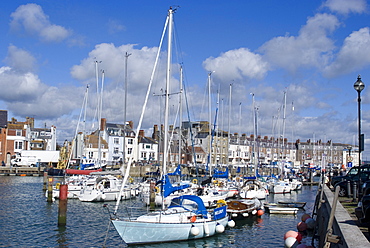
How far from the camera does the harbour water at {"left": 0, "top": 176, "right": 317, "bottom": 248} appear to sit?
23656mm

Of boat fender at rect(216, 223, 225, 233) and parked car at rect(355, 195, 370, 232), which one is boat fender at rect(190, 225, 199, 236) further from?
parked car at rect(355, 195, 370, 232)

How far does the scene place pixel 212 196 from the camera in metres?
37.9

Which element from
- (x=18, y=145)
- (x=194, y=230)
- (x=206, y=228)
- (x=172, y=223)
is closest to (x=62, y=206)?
(x=172, y=223)

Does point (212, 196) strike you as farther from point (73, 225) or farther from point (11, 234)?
point (11, 234)

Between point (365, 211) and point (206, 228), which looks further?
point (206, 228)

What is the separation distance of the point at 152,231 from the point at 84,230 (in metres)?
7.50

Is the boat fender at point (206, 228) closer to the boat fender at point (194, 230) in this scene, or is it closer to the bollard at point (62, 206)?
the boat fender at point (194, 230)

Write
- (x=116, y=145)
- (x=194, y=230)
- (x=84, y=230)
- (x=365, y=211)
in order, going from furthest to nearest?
(x=116, y=145), (x=84, y=230), (x=194, y=230), (x=365, y=211)

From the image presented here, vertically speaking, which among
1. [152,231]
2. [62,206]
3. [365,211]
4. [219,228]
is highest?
[365,211]

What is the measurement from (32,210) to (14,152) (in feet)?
220

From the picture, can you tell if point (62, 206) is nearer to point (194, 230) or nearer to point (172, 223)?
point (172, 223)

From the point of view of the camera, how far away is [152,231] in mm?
21828

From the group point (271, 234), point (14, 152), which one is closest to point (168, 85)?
point (271, 234)

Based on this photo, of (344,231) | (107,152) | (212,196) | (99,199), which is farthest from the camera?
(107,152)
